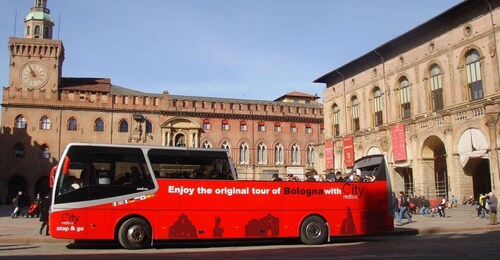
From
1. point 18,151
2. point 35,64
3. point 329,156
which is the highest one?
point 35,64

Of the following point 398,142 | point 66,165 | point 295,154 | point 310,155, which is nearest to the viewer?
point 66,165

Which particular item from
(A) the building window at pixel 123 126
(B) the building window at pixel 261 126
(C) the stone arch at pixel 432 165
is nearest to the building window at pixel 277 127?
(B) the building window at pixel 261 126

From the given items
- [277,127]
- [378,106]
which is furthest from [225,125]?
[378,106]

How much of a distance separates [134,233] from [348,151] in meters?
33.0

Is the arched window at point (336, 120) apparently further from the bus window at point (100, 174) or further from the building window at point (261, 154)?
the bus window at point (100, 174)

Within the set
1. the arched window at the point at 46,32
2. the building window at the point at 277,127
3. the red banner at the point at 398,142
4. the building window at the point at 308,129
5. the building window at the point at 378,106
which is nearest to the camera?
the red banner at the point at 398,142

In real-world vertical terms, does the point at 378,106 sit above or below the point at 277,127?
below

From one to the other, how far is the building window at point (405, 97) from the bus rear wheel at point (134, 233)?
1117 inches

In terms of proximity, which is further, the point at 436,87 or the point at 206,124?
the point at 206,124

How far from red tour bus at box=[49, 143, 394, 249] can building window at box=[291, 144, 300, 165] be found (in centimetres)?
4876

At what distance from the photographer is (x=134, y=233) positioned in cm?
1304

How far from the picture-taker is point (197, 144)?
195ft

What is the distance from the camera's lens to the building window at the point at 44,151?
54.0 metres

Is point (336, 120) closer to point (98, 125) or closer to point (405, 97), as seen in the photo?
point (405, 97)
